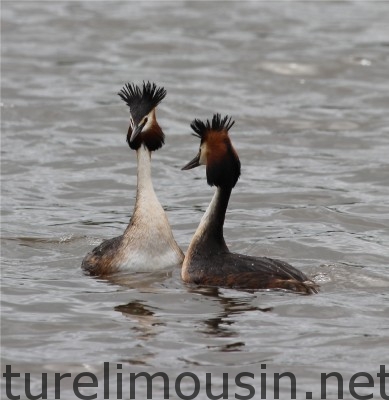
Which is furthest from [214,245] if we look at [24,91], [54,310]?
[24,91]

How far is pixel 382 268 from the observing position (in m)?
11.9

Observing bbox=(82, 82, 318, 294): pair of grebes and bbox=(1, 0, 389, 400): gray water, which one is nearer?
bbox=(1, 0, 389, 400): gray water

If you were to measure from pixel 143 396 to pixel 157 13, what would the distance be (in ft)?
61.6

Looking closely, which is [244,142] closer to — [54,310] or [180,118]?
[180,118]

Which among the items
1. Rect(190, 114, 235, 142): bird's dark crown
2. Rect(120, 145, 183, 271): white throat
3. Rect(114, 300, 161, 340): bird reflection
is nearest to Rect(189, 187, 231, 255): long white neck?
Rect(120, 145, 183, 271): white throat

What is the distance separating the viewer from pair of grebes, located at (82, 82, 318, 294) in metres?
10.7

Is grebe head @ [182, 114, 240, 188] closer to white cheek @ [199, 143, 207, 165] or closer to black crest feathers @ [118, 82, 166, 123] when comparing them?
white cheek @ [199, 143, 207, 165]

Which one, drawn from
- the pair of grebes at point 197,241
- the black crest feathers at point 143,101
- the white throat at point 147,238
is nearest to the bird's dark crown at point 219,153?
the pair of grebes at point 197,241

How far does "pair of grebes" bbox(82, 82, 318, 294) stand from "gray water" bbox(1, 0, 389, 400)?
0.15 metres

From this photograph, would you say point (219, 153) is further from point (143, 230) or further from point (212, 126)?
point (143, 230)

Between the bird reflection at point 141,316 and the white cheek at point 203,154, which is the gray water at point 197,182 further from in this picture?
the white cheek at point 203,154

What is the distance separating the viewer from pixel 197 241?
36.6 feet

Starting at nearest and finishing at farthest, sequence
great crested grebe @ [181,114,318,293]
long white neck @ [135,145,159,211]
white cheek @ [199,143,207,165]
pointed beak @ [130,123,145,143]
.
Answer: great crested grebe @ [181,114,318,293]
white cheek @ [199,143,207,165]
pointed beak @ [130,123,145,143]
long white neck @ [135,145,159,211]

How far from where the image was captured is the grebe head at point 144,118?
11.5 metres
